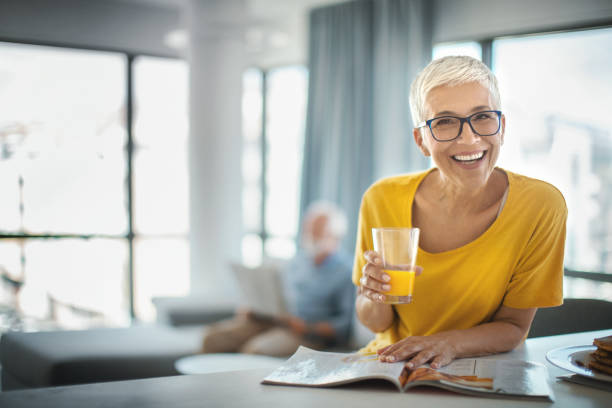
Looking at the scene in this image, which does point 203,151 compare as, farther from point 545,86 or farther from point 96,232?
point 545,86

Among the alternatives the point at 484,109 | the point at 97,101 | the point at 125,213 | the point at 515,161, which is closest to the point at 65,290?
the point at 125,213

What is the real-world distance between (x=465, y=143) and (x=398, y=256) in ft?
1.09

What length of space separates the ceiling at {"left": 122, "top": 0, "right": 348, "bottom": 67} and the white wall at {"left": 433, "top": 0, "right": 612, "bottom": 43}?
960 millimetres

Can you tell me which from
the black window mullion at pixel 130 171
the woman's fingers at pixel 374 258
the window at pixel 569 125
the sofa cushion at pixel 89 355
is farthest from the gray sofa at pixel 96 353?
the woman's fingers at pixel 374 258

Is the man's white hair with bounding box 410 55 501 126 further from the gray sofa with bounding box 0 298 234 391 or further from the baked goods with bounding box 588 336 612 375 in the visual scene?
the gray sofa with bounding box 0 298 234 391

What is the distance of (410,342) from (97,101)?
419cm

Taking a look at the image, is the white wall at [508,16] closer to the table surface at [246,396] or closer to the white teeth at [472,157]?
the white teeth at [472,157]

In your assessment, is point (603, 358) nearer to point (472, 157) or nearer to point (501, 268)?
point (501, 268)

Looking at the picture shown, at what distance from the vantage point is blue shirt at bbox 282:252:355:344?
2.96 meters

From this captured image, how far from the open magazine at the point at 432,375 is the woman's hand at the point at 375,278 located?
0.12m

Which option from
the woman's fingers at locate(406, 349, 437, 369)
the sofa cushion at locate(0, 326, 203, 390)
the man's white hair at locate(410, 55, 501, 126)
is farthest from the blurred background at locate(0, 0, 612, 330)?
the woman's fingers at locate(406, 349, 437, 369)

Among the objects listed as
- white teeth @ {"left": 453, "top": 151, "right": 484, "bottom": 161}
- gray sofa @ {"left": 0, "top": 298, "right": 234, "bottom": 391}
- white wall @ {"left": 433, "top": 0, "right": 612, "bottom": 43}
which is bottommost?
gray sofa @ {"left": 0, "top": 298, "right": 234, "bottom": 391}

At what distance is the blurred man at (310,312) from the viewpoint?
114 inches

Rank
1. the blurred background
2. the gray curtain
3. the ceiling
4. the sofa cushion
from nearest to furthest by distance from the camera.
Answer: the sofa cushion
the blurred background
the gray curtain
the ceiling
